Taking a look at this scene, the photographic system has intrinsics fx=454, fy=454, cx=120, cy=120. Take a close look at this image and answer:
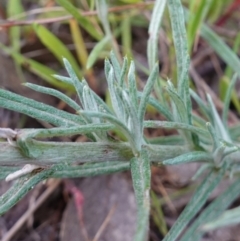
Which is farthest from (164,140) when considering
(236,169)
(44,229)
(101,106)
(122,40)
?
(122,40)

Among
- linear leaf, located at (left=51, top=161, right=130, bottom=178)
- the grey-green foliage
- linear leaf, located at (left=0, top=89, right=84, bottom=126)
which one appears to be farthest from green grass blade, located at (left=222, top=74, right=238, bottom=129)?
linear leaf, located at (left=0, top=89, right=84, bottom=126)

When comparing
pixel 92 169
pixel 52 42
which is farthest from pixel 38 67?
pixel 92 169

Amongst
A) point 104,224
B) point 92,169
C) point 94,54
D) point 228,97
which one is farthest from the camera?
point 104,224

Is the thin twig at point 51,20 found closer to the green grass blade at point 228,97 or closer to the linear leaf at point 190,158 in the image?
the green grass blade at point 228,97

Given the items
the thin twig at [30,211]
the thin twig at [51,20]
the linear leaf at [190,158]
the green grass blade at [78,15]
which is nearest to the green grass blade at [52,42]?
the thin twig at [51,20]

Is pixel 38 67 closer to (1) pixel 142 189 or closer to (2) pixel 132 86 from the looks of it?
(2) pixel 132 86

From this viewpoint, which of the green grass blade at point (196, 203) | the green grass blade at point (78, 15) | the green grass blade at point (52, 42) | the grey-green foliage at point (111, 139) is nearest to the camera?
the grey-green foliage at point (111, 139)

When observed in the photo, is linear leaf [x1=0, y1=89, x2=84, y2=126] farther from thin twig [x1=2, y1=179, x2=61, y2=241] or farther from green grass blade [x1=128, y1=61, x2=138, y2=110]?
thin twig [x1=2, y1=179, x2=61, y2=241]

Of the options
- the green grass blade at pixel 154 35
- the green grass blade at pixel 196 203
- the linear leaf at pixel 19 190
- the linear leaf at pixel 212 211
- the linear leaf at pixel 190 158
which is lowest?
the linear leaf at pixel 212 211

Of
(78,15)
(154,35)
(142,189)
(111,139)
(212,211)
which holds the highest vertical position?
(78,15)

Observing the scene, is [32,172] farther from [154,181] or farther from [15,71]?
[15,71]

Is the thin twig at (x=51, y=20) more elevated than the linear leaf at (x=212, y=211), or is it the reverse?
the thin twig at (x=51, y=20)
